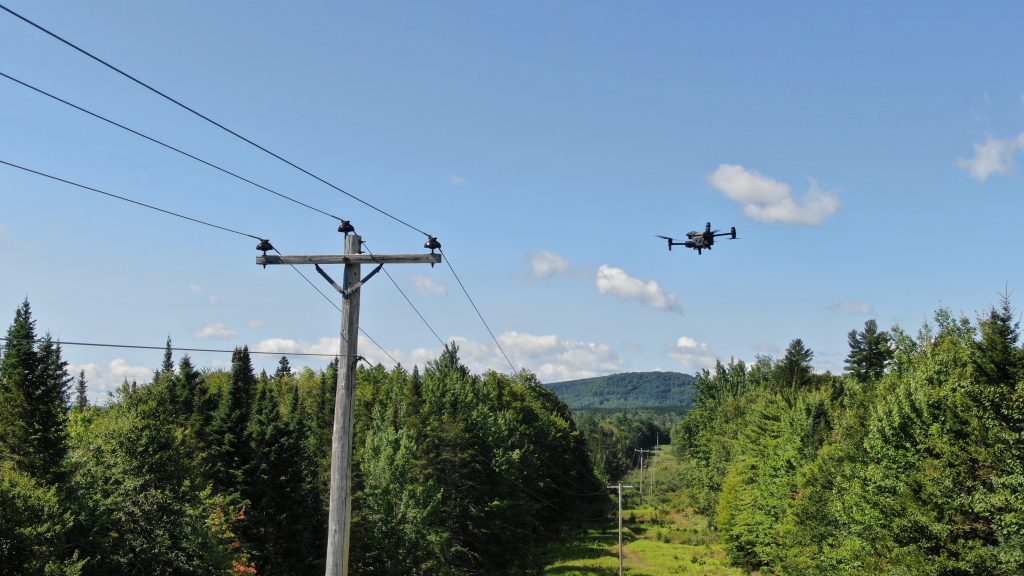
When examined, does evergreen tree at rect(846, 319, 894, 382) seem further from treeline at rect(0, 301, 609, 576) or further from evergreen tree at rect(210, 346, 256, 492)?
evergreen tree at rect(210, 346, 256, 492)

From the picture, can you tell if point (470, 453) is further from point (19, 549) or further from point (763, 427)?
point (19, 549)

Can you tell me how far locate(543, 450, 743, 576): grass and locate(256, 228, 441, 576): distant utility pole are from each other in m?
54.9

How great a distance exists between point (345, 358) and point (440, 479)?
39643 millimetres

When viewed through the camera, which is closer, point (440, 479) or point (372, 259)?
point (372, 259)

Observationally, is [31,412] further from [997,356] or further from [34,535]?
[997,356]

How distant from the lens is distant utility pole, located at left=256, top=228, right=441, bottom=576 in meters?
12.6

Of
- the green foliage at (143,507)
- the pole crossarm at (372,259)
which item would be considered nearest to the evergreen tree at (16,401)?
Result: the green foliage at (143,507)

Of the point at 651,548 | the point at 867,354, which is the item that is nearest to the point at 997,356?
the point at 651,548

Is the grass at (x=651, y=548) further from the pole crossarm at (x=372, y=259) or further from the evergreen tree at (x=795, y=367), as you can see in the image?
the pole crossarm at (x=372, y=259)

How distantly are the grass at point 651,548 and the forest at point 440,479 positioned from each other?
4.78m

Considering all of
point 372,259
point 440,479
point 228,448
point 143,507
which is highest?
point 372,259

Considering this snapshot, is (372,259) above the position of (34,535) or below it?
above

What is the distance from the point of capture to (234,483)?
130 feet

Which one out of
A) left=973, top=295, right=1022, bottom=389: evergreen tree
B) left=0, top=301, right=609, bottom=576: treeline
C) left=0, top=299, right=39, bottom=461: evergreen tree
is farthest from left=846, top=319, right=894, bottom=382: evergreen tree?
left=0, top=299, right=39, bottom=461: evergreen tree
